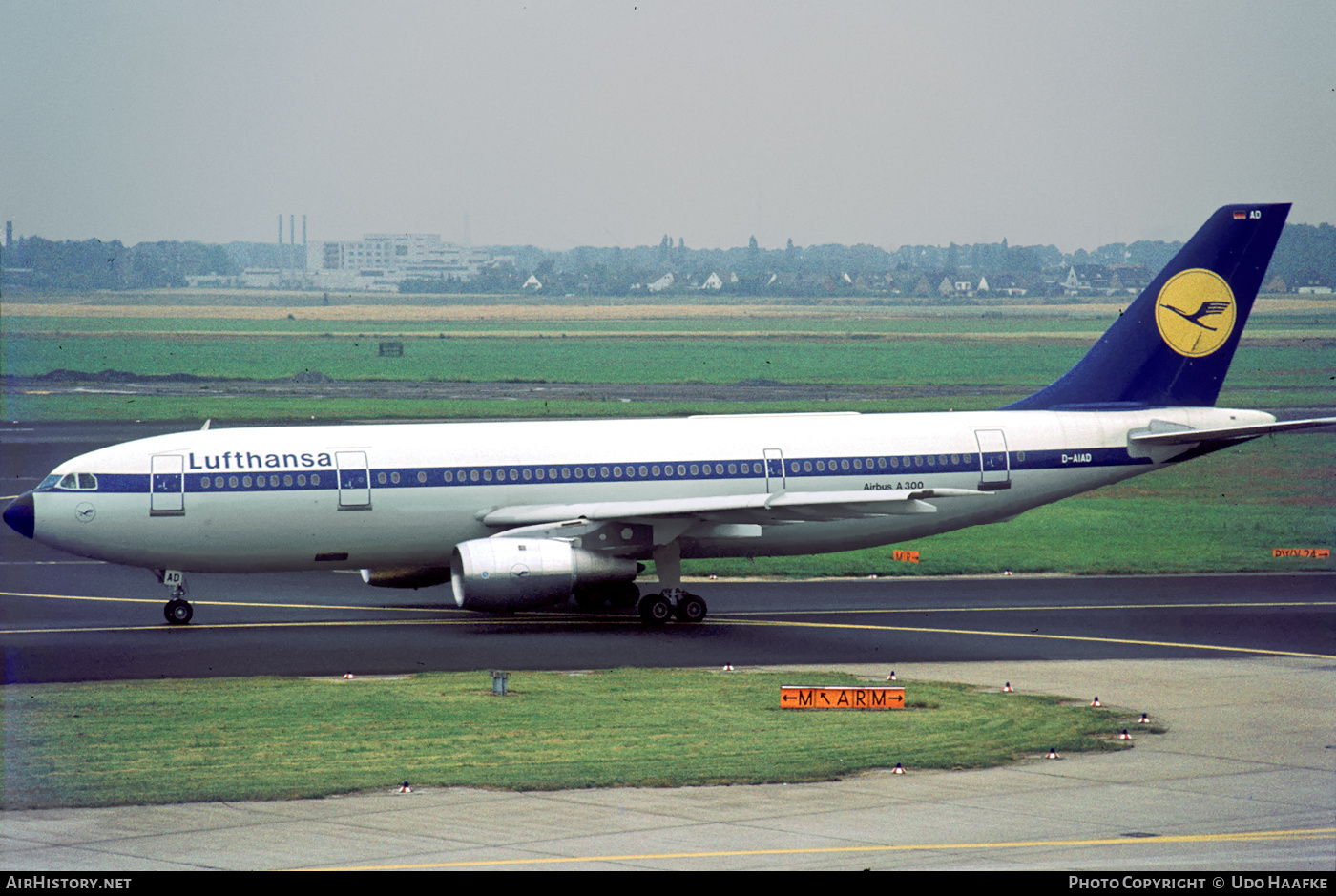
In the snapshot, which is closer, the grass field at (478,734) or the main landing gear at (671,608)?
the grass field at (478,734)

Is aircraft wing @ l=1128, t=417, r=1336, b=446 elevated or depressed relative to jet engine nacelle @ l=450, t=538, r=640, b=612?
elevated

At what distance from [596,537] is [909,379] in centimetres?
8128

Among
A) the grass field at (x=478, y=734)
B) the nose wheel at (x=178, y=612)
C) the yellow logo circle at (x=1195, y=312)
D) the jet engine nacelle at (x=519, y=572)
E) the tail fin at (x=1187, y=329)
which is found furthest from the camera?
the yellow logo circle at (x=1195, y=312)

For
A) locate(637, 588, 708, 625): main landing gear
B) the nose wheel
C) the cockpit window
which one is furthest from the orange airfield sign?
the cockpit window

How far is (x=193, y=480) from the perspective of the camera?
34.5 m

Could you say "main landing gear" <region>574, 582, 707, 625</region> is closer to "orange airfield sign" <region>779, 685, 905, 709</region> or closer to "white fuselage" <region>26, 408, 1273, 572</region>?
"white fuselage" <region>26, 408, 1273, 572</region>

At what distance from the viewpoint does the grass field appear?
21375 mm

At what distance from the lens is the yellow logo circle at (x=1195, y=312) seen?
40969 millimetres

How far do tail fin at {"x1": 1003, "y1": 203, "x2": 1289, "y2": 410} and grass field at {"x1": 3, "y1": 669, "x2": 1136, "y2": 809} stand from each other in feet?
48.8

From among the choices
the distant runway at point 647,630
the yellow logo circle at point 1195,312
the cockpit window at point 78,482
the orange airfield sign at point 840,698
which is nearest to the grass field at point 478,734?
the orange airfield sign at point 840,698

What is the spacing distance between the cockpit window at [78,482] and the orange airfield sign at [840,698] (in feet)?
54.3

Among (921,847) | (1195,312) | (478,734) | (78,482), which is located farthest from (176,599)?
(1195,312)

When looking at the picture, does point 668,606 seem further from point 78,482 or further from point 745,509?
point 78,482

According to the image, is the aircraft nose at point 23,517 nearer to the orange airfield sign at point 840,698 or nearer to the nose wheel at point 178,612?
the nose wheel at point 178,612
